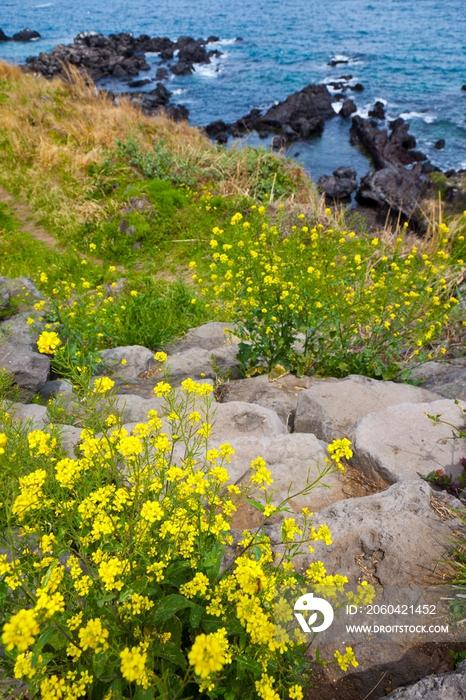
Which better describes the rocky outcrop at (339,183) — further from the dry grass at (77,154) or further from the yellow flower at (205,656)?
the yellow flower at (205,656)

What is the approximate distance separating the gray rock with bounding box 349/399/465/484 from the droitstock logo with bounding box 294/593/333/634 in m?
1.27

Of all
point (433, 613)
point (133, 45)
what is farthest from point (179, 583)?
point (133, 45)

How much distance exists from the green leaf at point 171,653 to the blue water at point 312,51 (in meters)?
16.8

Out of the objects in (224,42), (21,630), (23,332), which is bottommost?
(23,332)

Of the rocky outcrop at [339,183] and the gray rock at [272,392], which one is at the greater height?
the rocky outcrop at [339,183]

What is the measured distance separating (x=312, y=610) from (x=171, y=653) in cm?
68

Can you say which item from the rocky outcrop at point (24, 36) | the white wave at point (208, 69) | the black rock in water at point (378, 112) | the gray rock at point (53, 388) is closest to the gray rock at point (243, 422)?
the gray rock at point (53, 388)

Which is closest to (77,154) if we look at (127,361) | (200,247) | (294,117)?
(200,247)

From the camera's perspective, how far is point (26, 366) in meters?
4.64

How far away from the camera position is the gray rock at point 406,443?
10.3ft

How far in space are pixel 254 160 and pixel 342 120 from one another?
12.7 meters

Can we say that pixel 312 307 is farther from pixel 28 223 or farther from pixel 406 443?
pixel 28 223

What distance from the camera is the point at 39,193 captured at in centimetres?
1009

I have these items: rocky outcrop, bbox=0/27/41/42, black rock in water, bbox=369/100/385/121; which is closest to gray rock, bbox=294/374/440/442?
black rock in water, bbox=369/100/385/121
